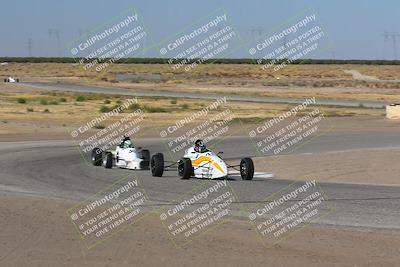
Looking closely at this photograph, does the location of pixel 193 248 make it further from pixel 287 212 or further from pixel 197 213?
pixel 287 212

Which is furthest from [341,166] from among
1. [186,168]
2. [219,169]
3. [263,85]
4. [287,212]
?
[263,85]

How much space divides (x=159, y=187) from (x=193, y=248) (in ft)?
26.9

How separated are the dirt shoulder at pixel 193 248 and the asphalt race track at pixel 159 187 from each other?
164 cm

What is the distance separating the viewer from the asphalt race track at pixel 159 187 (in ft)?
51.7

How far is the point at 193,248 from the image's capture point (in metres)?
12.1

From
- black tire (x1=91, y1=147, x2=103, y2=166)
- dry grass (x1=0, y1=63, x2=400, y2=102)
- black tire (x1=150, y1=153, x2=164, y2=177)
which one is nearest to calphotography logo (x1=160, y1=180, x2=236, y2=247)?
black tire (x1=150, y1=153, x2=164, y2=177)

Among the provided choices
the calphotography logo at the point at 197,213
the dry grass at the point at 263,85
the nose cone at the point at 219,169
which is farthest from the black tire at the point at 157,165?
the dry grass at the point at 263,85

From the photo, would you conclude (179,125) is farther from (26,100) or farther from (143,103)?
(26,100)

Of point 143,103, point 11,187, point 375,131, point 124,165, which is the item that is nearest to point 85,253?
point 11,187

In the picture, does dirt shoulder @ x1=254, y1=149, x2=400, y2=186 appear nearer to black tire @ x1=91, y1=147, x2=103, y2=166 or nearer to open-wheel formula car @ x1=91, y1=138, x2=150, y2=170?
open-wheel formula car @ x1=91, y1=138, x2=150, y2=170

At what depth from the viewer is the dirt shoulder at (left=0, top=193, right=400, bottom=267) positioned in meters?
11.2

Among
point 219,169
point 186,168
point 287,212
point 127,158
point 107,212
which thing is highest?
point 107,212

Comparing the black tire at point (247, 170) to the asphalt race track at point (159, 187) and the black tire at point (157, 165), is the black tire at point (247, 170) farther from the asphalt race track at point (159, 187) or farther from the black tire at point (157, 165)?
the black tire at point (157, 165)

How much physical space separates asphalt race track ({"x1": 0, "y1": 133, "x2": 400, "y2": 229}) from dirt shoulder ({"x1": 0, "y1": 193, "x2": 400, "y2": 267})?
5.38ft
